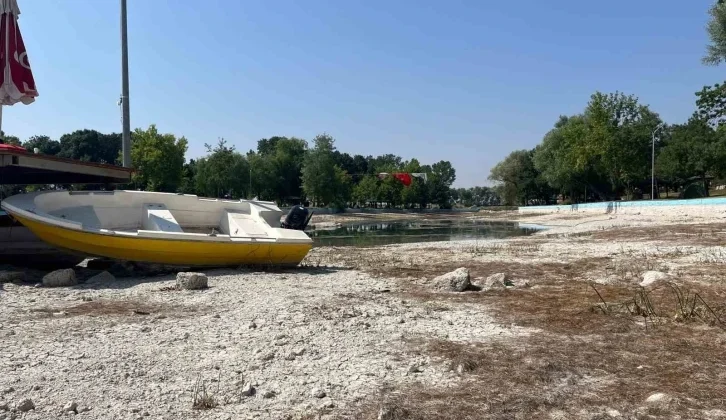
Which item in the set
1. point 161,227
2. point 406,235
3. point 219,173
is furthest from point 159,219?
point 219,173

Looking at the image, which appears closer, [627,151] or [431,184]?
[627,151]

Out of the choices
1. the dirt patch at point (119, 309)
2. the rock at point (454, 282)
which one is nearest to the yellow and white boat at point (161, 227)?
the dirt patch at point (119, 309)

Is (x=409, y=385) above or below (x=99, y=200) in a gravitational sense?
below

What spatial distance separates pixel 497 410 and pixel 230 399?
7.69ft

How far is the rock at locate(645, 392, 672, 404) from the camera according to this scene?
177 inches

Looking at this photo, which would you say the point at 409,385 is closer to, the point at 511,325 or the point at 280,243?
the point at 511,325

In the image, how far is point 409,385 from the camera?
16.7 feet

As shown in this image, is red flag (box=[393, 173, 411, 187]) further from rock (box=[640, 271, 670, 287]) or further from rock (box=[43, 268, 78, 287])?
rock (box=[43, 268, 78, 287])

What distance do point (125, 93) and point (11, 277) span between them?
26.5ft

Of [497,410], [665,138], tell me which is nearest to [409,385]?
[497,410]

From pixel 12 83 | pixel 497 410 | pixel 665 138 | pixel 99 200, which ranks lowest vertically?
pixel 497 410

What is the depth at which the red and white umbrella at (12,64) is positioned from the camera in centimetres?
1365

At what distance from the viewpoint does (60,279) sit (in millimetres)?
10750

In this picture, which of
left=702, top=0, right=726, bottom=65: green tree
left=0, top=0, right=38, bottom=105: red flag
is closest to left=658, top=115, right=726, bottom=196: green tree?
left=702, top=0, right=726, bottom=65: green tree
